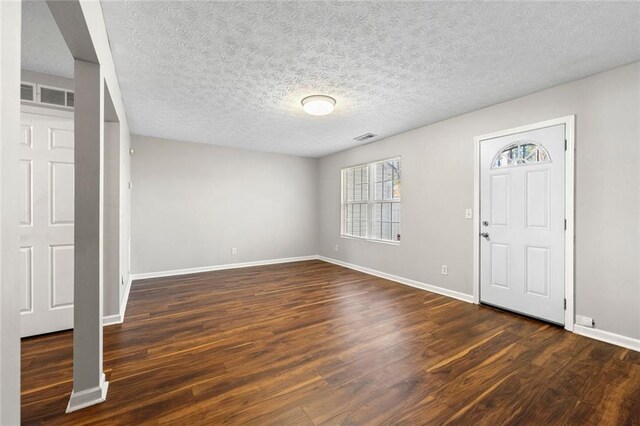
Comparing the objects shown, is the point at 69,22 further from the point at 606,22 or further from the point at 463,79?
the point at 606,22

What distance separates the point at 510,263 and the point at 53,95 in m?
5.10

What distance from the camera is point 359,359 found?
2.17 m

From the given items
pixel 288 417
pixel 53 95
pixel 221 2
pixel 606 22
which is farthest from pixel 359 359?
pixel 53 95

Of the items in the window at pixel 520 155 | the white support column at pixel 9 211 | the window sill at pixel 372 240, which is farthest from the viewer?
the window sill at pixel 372 240

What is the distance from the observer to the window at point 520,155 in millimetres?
2887

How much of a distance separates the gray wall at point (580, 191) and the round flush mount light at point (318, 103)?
5.99 ft

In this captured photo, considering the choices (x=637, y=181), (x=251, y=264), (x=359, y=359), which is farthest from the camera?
(x=251, y=264)

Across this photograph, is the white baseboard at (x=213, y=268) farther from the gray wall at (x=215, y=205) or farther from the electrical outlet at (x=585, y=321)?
the electrical outlet at (x=585, y=321)

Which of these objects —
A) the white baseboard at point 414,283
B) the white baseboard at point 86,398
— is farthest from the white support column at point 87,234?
the white baseboard at point 414,283

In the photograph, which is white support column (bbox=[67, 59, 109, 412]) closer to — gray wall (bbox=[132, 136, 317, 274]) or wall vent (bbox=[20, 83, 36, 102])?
wall vent (bbox=[20, 83, 36, 102])

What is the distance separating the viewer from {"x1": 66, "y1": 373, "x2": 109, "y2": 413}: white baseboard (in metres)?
1.61

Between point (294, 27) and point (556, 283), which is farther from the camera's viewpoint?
point (556, 283)

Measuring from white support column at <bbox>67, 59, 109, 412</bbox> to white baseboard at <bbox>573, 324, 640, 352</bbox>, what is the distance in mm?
4012

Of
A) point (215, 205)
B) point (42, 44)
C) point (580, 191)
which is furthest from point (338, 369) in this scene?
point (215, 205)
